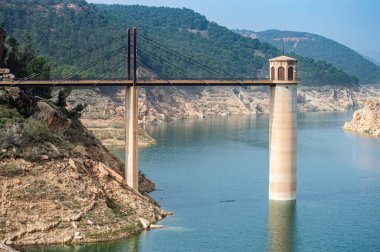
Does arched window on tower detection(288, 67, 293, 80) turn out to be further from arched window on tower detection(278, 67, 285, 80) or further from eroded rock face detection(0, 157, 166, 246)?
eroded rock face detection(0, 157, 166, 246)

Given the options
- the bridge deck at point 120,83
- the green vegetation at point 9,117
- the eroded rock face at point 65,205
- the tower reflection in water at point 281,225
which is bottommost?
the tower reflection in water at point 281,225

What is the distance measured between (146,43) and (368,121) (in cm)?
4147

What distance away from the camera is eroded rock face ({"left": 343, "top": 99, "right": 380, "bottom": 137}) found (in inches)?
3095

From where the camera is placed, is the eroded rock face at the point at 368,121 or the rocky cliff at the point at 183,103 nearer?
the rocky cliff at the point at 183,103

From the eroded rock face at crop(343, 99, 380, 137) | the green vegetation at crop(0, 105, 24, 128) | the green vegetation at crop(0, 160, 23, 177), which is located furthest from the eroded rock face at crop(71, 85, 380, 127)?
the green vegetation at crop(0, 160, 23, 177)

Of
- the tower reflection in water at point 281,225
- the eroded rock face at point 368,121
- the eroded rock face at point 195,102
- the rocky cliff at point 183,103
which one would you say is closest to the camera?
the tower reflection in water at point 281,225

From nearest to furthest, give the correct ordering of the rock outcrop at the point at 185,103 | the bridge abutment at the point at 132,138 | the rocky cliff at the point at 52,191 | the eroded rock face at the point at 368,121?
the rocky cliff at the point at 52,191
the bridge abutment at the point at 132,138
the rock outcrop at the point at 185,103
the eroded rock face at the point at 368,121

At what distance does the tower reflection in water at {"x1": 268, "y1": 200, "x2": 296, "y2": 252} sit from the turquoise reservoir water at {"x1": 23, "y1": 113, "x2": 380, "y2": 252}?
0.04 meters

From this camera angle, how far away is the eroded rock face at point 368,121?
78625mm

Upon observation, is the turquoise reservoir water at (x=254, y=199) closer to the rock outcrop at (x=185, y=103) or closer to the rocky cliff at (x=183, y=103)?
the rocky cliff at (x=183, y=103)

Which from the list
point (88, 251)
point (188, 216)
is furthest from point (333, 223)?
point (88, 251)

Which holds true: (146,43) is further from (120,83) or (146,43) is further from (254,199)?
(120,83)

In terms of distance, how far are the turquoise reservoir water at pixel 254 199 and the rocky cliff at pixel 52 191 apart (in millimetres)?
911

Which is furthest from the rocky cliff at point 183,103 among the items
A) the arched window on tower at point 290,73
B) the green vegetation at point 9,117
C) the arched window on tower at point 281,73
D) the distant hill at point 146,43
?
the green vegetation at point 9,117
